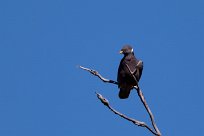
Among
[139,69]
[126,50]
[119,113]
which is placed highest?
[126,50]

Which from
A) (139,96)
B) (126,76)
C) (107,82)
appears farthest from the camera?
(126,76)

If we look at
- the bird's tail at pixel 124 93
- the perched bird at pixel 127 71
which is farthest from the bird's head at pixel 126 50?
the bird's tail at pixel 124 93

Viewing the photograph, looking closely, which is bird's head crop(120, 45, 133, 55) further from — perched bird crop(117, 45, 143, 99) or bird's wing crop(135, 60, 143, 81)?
bird's wing crop(135, 60, 143, 81)

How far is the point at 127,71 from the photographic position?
7.66 m

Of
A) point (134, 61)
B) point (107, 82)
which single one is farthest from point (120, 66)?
point (107, 82)

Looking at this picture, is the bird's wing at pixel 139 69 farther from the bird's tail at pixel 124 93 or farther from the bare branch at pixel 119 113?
the bare branch at pixel 119 113

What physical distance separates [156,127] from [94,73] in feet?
4.82

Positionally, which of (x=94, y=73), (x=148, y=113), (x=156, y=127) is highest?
(x=94, y=73)

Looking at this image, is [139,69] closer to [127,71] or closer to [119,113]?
[127,71]

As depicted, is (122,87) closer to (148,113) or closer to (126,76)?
(126,76)

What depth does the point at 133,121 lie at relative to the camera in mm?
3799

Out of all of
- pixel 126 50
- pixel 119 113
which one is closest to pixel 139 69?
pixel 126 50

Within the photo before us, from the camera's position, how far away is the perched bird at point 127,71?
771 cm

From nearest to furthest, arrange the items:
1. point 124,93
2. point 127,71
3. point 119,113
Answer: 1. point 119,113
2. point 127,71
3. point 124,93
